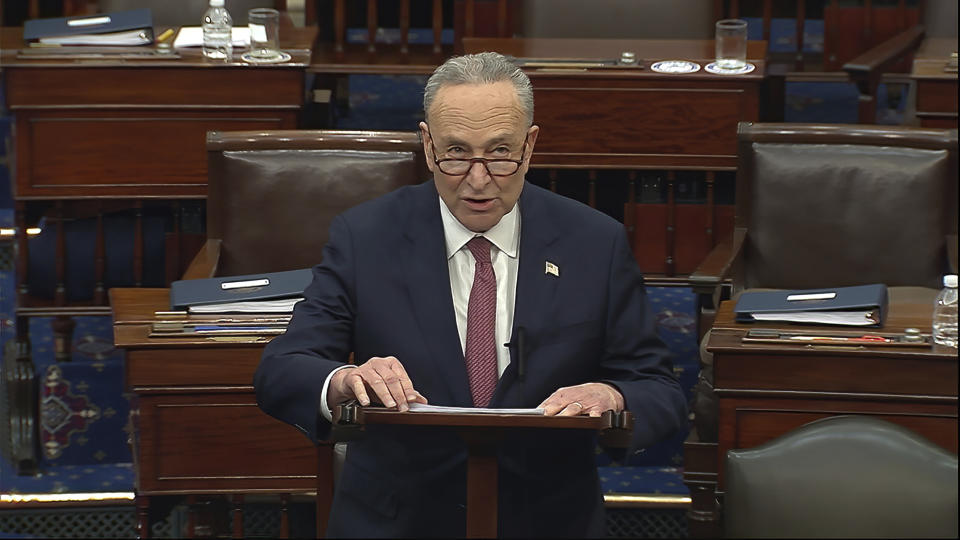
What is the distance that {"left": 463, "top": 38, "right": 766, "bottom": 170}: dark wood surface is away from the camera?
3.88m

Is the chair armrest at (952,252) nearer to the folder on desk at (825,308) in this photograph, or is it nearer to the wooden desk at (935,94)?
the folder on desk at (825,308)

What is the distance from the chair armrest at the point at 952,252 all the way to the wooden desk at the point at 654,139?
0.76m

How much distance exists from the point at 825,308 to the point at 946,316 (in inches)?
7.8

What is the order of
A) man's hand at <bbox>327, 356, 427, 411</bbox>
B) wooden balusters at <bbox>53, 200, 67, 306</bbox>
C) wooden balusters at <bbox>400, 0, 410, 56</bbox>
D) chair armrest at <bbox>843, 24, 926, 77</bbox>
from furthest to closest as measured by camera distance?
wooden balusters at <bbox>400, 0, 410, 56</bbox>
chair armrest at <bbox>843, 24, 926, 77</bbox>
wooden balusters at <bbox>53, 200, 67, 306</bbox>
man's hand at <bbox>327, 356, 427, 411</bbox>

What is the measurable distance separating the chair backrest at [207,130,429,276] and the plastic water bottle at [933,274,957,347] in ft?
3.51

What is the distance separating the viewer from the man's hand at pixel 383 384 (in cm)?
176

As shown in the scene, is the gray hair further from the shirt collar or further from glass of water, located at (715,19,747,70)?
glass of water, located at (715,19,747,70)

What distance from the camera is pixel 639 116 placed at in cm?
392

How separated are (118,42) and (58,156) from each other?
12.7 inches

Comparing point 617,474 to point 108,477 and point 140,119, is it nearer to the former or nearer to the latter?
point 108,477

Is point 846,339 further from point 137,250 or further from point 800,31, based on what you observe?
point 800,31

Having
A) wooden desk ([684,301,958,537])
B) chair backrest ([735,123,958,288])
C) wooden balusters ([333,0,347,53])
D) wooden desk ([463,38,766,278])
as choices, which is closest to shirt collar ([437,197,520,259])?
wooden desk ([684,301,958,537])

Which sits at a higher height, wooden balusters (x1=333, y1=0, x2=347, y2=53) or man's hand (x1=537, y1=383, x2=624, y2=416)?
wooden balusters (x1=333, y1=0, x2=347, y2=53)

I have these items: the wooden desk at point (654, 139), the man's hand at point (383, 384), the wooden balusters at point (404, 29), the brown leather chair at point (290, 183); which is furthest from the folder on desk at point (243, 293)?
the wooden balusters at point (404, 29)
